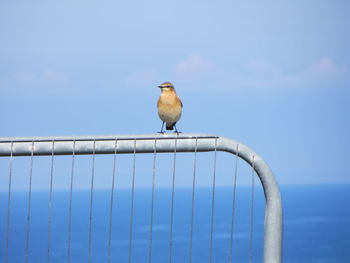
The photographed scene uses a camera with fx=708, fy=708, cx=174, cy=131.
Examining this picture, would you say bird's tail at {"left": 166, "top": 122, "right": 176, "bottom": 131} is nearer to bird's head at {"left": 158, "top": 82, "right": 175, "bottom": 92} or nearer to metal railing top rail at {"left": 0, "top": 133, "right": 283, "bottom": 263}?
bird's head at {"left": 158, "top": 82, "right": 175, "bottom": 92}

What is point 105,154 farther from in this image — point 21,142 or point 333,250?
point 333,250

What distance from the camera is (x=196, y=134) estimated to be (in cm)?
293

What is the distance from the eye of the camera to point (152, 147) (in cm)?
287

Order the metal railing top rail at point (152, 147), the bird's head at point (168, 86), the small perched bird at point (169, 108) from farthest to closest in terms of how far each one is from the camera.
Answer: the bird's head at point (168, 86)
the small perched bird at point (169, 108)
the metal railing top rail at point (152, 147)

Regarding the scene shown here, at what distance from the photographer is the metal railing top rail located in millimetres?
2855

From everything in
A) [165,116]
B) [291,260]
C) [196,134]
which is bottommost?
[291,260]

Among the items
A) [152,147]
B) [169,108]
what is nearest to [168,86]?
[169,108]

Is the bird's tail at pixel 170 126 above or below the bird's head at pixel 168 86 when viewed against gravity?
below

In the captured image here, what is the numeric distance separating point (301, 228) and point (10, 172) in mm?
50639

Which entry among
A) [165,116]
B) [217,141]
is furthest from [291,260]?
[217,141]

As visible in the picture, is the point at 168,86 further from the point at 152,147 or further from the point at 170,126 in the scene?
the point at 152,147

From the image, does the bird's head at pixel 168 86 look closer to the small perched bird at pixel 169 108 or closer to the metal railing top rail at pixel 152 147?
the small perched bird at pixel 169 108

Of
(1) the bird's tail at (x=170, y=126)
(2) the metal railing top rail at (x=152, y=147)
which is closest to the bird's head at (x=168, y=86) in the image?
(1) the bird's tail at (x=170, y=126)

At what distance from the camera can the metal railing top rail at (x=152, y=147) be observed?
286cm
